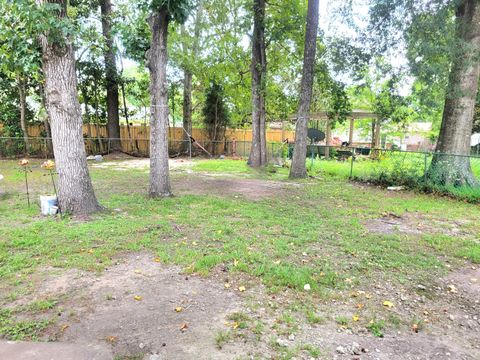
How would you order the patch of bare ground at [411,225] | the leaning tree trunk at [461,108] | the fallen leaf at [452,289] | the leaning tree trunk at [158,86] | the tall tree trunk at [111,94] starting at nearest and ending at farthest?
the fallen leaf at [452,289] < the patch of bare ground at [411,225] < the leaning tree trunk at [158,86] < the leaning tree trunk at [461,108] < the tall tree trunk at [111,94]

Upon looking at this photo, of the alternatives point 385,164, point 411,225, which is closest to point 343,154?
point 385,164

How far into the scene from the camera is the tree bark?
11.7 metres

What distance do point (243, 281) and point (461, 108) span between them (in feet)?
25.1

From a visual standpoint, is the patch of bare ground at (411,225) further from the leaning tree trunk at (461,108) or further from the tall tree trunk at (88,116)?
the tall tree trunk at (88,116)

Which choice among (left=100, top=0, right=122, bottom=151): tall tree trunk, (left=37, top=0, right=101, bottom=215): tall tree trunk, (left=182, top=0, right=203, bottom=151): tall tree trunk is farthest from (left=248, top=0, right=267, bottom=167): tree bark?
(left=37, top=0, right=101, bottom=215): tall tree trunk

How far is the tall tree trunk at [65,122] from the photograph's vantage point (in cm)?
485

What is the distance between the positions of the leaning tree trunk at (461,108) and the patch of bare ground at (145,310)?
23.6 feet

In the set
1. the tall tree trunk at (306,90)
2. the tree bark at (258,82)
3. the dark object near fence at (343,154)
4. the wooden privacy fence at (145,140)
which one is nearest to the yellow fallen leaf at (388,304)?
the tall tree trunk at (306,90)

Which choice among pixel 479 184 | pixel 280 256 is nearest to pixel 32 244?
pixel 280 256

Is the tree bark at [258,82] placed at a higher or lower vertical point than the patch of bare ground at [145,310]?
higher

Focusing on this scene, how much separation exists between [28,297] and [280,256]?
99.5 inches

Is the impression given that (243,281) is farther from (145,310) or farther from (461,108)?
(461,108)

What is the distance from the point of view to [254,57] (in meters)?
12.5

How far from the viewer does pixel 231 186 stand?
8555 millimetres
